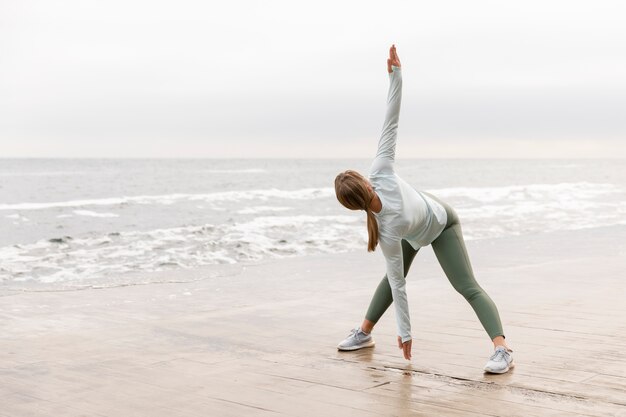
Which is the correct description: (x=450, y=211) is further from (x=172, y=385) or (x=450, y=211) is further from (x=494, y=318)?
(x=172, y=385)

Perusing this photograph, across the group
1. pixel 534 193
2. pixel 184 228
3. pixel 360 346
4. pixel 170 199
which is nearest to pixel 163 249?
pixel 184 228

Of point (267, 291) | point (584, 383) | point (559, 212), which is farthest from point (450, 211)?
point (559, 212)

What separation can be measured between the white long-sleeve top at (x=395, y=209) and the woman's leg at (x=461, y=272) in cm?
17

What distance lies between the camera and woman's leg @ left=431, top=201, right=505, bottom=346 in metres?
4.48

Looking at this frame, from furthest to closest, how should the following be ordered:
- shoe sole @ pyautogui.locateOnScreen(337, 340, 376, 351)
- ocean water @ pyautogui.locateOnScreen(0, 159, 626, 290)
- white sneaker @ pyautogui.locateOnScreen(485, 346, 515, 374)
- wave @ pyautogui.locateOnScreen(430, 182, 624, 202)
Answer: wave @ pyautogui.locateOnScreen(430, 182, 624, 202) → ocean water @ pyautogui.locateOnScreen(0, 159, 626, 290) → shoe sole @ pyautogui.locateOnScreen(337, 340, 376, 351) → white sneaker @ pyautogui.locateOnScreen(485, 346, 515, 374)

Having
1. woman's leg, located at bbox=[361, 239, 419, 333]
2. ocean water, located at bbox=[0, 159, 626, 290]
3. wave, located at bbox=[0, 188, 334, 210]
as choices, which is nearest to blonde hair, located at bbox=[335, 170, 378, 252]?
woman's leg, located at bbox=[361, 239, 419, 333]

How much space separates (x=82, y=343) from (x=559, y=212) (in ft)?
66.5

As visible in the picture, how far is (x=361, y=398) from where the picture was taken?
3908 millimetres

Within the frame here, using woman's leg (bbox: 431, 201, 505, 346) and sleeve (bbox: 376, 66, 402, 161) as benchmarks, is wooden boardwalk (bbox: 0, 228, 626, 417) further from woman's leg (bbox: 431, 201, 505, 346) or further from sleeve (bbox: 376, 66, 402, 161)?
sleeve (bbox: 376, 66, 402, 161)

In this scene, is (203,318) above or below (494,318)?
below

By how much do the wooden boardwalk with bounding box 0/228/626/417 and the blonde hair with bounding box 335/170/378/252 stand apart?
0.88 metres

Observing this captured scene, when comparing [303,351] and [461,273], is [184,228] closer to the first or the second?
[303,351]

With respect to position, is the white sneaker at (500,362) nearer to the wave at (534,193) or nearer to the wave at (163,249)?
the wave at (163,249)

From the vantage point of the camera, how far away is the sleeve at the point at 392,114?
4281 millimetres
